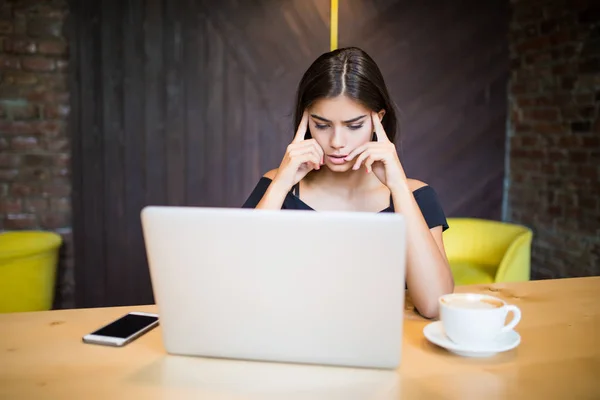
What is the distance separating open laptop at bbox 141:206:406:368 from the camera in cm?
91

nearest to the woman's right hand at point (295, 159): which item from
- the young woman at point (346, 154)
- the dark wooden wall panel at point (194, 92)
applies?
the young woman at point (346, 154)

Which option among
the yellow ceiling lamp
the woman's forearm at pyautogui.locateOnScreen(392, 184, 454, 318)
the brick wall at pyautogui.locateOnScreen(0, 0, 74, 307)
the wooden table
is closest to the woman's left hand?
the woman's forearm at pyautogui.locateOnScreen(392, 184, 454, 318)

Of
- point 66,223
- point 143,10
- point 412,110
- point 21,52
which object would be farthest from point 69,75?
point 412,110

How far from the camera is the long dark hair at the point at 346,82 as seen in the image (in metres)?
1.78

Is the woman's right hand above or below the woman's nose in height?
below

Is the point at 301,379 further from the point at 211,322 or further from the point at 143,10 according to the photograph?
the point at 143,10

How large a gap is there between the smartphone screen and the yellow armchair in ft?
5.27

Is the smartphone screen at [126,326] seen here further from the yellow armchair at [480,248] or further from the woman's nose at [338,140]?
the yellow armchair at [480,248]

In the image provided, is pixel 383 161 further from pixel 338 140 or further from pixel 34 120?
pixel 34 120

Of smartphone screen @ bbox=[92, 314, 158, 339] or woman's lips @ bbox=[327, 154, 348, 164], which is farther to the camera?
woman's lips @ bbox=[327, 154, 348, 164]

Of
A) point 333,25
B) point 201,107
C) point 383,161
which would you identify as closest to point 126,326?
point 383,161

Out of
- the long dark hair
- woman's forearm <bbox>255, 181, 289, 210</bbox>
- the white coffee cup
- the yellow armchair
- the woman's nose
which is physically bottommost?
the yellow armchair

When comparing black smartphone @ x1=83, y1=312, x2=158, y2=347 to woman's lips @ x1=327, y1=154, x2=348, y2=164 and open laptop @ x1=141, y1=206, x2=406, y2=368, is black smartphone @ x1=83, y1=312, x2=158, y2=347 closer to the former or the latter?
open laptop @ x1=141, y1=206, x2=406, y2=368

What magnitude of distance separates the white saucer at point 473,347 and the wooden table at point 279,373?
13 millimetres
